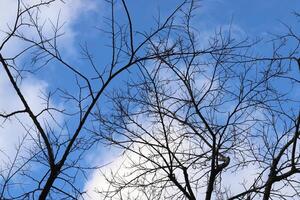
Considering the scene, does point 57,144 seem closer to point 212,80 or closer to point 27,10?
point 27,10

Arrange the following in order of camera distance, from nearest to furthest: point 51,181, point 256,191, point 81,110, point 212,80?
point 51,181, point 81,110, point 256,191, point 212,80

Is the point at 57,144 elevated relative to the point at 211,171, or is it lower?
lower

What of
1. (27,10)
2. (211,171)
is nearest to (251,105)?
(211,171)

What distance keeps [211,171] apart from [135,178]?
102cm

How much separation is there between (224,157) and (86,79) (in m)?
2.58

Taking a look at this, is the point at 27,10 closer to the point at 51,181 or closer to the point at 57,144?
the point at 57,144

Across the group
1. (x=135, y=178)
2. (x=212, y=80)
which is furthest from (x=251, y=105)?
(x=135, y=178)

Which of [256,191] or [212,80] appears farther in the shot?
[212,80]

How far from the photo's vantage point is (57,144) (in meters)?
4.16

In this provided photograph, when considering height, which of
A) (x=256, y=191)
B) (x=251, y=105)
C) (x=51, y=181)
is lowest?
(x=51, y=181)

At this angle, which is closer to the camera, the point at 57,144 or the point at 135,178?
the point at 57,144

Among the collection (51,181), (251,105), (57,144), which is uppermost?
(251,105)

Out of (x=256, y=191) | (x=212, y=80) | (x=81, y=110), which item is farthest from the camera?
(x=212, y=80)

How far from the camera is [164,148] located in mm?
6238
